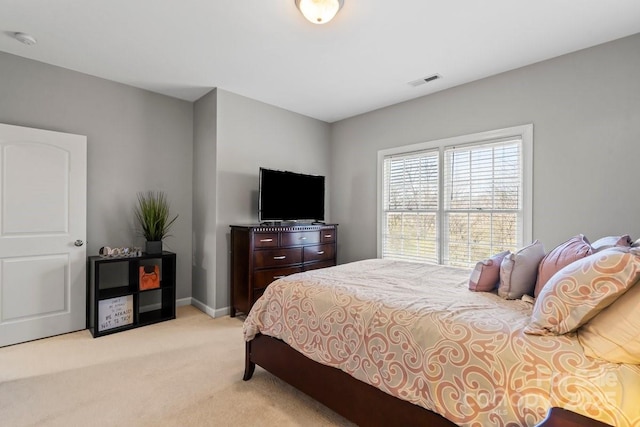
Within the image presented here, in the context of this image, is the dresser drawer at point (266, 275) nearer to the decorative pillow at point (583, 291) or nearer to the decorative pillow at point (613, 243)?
the decorative pillow at point (583, 291)

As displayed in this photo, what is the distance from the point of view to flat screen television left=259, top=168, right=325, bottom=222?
3.72 meters

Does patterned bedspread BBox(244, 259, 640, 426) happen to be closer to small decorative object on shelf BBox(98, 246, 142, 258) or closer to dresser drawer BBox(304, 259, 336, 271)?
dresser drawer BBox(304, 259, 336, 271)

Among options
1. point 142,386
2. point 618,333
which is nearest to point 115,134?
point 142,386

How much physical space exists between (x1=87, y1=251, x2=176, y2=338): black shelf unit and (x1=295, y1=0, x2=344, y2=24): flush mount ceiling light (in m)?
2.77

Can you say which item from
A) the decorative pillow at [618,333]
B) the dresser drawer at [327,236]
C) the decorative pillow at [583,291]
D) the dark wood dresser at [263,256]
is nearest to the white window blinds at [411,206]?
the dresser drawer at [327,236]

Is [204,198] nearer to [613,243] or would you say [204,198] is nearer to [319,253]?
[319,253]

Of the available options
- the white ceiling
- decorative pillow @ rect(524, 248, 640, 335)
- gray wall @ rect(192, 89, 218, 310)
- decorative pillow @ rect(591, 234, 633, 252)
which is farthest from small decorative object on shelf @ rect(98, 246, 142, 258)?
decorative pillow @ rect(591, 234, 633, 252)

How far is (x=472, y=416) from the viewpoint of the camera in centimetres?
117

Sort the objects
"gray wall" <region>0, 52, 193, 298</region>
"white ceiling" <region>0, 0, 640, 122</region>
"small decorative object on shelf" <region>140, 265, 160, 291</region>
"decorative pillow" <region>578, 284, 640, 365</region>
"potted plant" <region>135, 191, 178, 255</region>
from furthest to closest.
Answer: "potted plant" <region>135, 191, 178, 255</region>
"small decorative object on shelf" <region>140, 265, 160, 291</region>
"gray wall" <region>0, 52, 193, 298</region>
"white ceiling" <region>0, 0, 640, 122</region>
"decorative pillow" <region>578, 284, 640, 365</region>

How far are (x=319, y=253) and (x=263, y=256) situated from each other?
33.8 inches

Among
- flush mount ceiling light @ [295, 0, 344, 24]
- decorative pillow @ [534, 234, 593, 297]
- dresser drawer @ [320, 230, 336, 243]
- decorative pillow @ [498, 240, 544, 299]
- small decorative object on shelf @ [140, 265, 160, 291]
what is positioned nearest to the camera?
decorative pillow @ [534, 234, 593, 297]

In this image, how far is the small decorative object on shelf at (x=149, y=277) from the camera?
3305mm

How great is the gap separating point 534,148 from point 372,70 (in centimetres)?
178

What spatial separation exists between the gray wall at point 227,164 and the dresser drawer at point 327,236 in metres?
0.91
